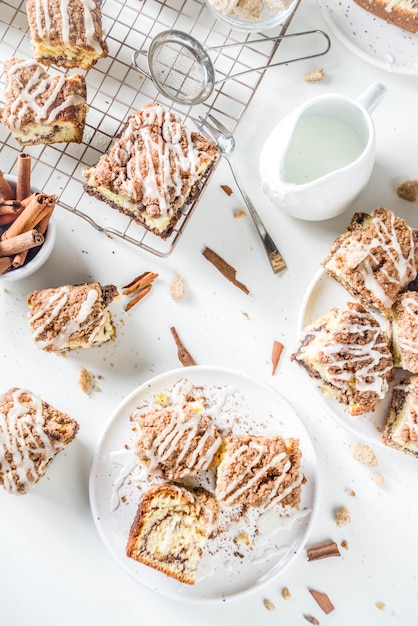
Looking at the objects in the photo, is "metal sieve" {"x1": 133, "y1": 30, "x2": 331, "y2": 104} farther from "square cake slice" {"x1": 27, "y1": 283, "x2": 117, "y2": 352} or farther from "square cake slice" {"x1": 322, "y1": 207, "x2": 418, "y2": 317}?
"square cake slice" {"x1": 27, "y1": 283, "x2": 117, "y2": 352}

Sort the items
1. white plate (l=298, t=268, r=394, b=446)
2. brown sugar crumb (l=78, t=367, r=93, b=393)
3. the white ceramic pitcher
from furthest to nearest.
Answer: brown sugar crumb (l=78, t=367, r=93, b=393)
white plate (l=298, t=268, r=394, b=446)
the white ceramic pitcher

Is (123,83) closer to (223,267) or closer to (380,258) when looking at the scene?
(223,267)

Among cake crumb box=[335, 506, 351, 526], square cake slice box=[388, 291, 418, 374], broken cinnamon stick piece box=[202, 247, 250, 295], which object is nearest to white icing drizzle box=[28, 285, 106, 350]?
broken cinnamon stick piece box=[202, 247, 250, 295]

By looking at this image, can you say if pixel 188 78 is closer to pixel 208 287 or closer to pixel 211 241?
pixel 211 241

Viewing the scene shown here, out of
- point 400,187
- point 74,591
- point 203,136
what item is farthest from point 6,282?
point 400,187

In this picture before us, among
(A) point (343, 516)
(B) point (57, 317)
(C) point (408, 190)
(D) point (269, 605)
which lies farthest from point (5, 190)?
(D) point (269, 605)

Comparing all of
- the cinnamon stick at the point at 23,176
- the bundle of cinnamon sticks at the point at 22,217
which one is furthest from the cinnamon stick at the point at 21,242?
the cinnamon stick at the point at 23,176
